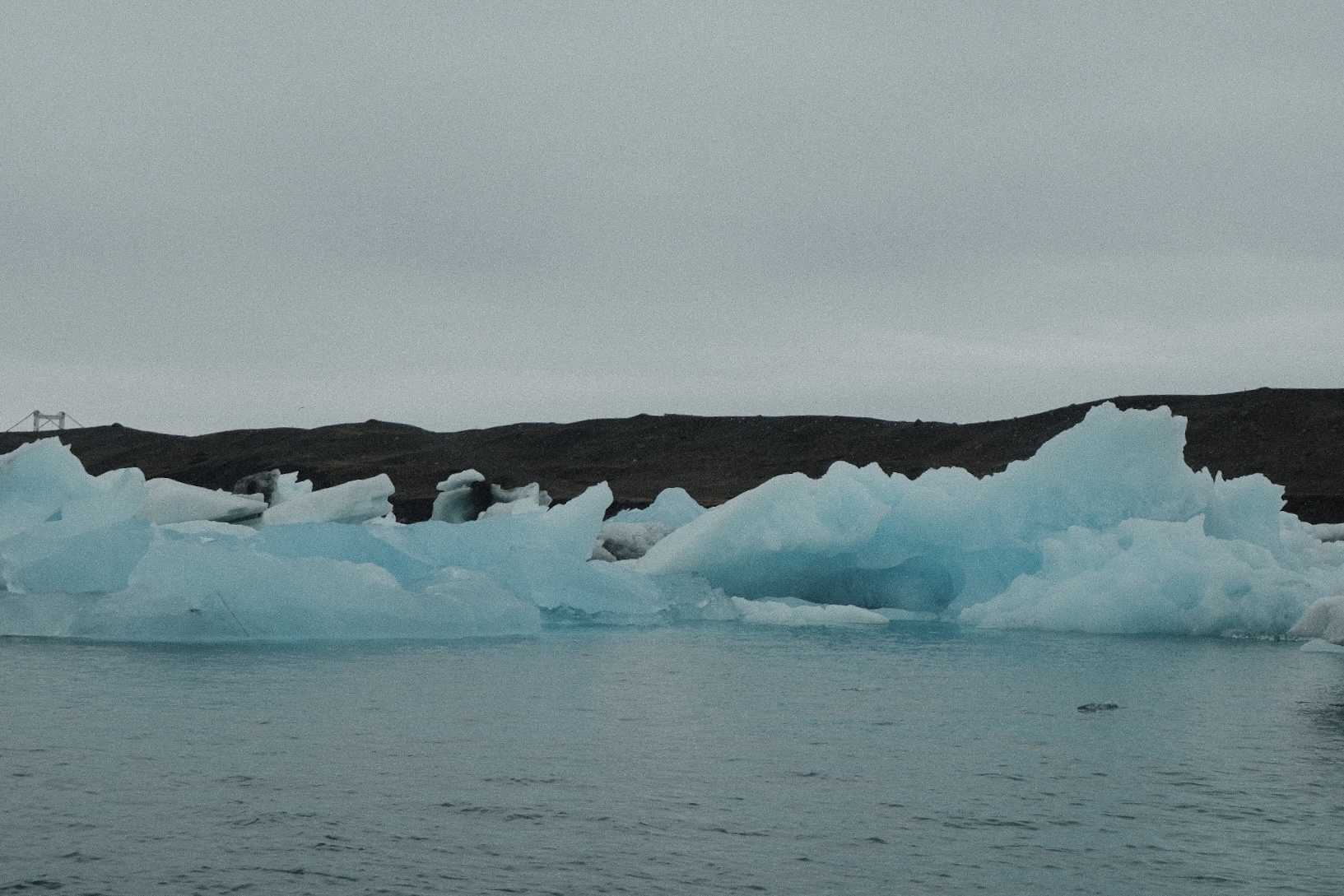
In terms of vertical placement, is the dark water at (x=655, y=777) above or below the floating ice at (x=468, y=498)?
below

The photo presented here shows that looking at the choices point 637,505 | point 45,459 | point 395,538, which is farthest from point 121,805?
point 637,505

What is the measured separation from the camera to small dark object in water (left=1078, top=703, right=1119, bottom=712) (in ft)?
35.6

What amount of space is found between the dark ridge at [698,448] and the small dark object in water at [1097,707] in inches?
1075

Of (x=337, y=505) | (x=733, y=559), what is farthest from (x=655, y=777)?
(x=337, y=505)

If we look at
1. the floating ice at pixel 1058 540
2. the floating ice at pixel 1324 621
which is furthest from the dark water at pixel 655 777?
the floating ice at pixel 1058 540

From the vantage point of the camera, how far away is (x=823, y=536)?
19.1 m

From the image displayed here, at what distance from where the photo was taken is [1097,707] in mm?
10898

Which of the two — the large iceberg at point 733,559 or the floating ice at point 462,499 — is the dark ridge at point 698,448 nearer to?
the floating ice at point 462,499

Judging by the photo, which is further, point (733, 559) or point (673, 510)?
→ point (673, 510)

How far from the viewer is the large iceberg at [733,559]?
1502 centimetres

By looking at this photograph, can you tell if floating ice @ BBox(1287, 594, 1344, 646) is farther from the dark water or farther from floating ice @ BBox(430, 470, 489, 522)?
floating ice @ BBox(430, 470, 489, 522)

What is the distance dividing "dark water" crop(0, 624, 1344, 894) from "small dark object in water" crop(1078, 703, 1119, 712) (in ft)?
0.54

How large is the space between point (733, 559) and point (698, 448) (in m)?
36.8

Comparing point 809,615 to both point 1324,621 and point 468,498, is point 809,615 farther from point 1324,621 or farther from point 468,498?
point 468,498
